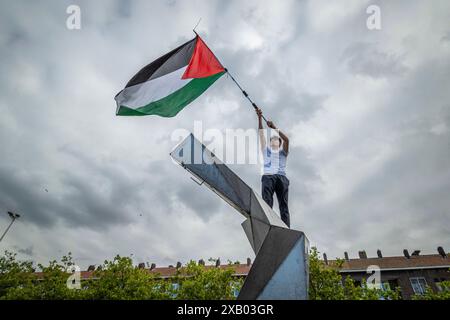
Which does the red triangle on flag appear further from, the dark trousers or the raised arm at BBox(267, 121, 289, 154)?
the dark trousers

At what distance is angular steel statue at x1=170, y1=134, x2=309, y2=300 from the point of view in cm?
355

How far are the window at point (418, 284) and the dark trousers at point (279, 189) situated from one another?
34288 mm

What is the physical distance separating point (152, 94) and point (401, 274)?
3740cm

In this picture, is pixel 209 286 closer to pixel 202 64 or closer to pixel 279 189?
pixel 279 189

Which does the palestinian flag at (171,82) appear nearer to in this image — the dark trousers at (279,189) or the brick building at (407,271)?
the dark trousers at (279,189)

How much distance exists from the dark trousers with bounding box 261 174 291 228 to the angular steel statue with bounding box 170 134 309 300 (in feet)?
2.90

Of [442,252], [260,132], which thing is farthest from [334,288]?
[442,252]

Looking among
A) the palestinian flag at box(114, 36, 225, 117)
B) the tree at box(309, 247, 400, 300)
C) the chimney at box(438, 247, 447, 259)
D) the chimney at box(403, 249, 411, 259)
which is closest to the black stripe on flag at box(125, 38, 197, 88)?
the palestinian flag at box(114, 36, 225, 117)

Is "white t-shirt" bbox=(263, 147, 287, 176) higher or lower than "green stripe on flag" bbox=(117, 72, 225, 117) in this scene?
lower

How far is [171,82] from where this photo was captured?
624cm

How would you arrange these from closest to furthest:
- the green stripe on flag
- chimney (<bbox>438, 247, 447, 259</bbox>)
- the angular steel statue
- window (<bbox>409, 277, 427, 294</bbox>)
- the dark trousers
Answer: the angular steel statue, the dark trousers, the green stripe on flag, window (<bbox>409, 277, 427, 294</bbox>), chimney (<bbox>438, 247, 447, 259</bbox>)

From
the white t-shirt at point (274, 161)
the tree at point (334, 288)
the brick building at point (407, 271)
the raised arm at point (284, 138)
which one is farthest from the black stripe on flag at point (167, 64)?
the brick building at point (407, 271)
